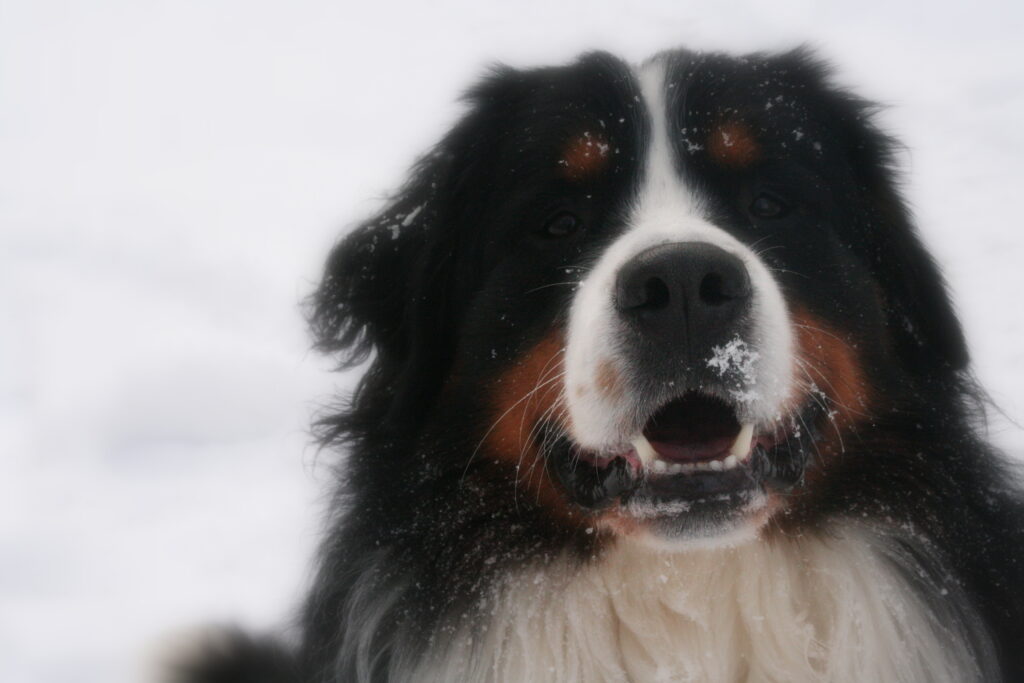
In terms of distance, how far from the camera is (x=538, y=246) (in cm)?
252

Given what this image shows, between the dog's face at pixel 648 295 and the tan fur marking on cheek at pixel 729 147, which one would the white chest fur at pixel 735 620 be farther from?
the tan fur marking on cheek at pixel 729 147

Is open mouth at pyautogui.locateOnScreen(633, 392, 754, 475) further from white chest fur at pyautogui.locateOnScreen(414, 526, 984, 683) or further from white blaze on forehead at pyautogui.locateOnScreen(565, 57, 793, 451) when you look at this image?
white chest fur at pyautogui.locateOnScreen(414, 526, 984, 683)

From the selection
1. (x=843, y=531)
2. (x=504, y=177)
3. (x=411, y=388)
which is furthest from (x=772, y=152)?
(x=411, y=388)

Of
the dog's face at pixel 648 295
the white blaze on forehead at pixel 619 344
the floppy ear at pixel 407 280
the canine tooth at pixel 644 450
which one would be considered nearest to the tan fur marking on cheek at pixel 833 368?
the dog's face at pixel 648 295

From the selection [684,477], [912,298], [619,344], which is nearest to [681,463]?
[684,477]

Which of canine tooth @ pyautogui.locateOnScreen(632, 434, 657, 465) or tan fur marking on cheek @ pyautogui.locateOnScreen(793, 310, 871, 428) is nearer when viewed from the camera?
canine tooth @ pyautogui.locateOnScreen(632, 434, 657, 465)

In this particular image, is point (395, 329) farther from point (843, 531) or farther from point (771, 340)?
point (843, 531)

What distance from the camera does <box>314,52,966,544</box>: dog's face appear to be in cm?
205

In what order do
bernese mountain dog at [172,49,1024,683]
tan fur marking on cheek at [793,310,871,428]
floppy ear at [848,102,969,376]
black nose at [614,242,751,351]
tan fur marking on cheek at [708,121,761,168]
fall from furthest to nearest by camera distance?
floppy ear at [848,102,969,376]
tan fur marking on cheek at [708,121,761,168]
tan fur marking on cheek at [793,310,871,428]
bernese mountain dog at [172,49,1024,683]
black nose at [614,242,751,351]

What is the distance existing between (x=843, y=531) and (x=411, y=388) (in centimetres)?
122

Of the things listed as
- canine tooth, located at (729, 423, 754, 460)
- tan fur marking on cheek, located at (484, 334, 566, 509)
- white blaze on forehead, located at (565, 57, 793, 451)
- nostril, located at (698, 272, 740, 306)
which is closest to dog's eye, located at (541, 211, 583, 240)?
white blaze on forehead, located at (565, 57, 793, 451)

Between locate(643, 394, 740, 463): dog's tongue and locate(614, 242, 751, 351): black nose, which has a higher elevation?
locate(614, 242, 751, 351): black nose

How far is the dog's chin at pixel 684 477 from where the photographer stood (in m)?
2.05

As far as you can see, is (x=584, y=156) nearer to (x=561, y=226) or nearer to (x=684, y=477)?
(x=561, y=226)
